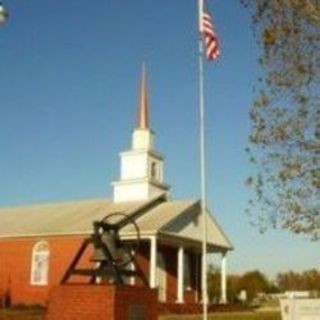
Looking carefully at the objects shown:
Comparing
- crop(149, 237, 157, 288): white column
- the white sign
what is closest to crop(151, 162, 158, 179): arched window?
crop(149, 237, 157, 288): white column

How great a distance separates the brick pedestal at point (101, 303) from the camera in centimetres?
1967

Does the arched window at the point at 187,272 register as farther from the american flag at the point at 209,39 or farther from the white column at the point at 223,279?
the american flag at the point at 209,39

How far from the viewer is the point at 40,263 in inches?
1831

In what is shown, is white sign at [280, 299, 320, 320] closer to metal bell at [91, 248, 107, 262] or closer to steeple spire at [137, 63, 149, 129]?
metal bell at [91, 248, 107, 262]

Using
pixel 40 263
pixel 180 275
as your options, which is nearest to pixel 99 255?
pixel 180 275

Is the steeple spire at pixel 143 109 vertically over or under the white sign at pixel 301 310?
over

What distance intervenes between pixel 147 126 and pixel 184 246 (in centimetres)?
816

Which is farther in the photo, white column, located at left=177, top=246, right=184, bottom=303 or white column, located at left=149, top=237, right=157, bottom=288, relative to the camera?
white column, located at left=177, top=246, right=184, bottom=303

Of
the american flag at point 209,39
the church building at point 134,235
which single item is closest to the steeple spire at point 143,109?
A: the church building at point 134,235

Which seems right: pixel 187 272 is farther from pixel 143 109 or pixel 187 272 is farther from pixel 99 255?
pixel 99 255

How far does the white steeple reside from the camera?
4816 centimetres

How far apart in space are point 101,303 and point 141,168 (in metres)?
29.1

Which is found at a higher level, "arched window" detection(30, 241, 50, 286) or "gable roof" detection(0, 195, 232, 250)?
"gable roof" detection(0, 195, 232, 250)

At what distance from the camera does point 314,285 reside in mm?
79062
